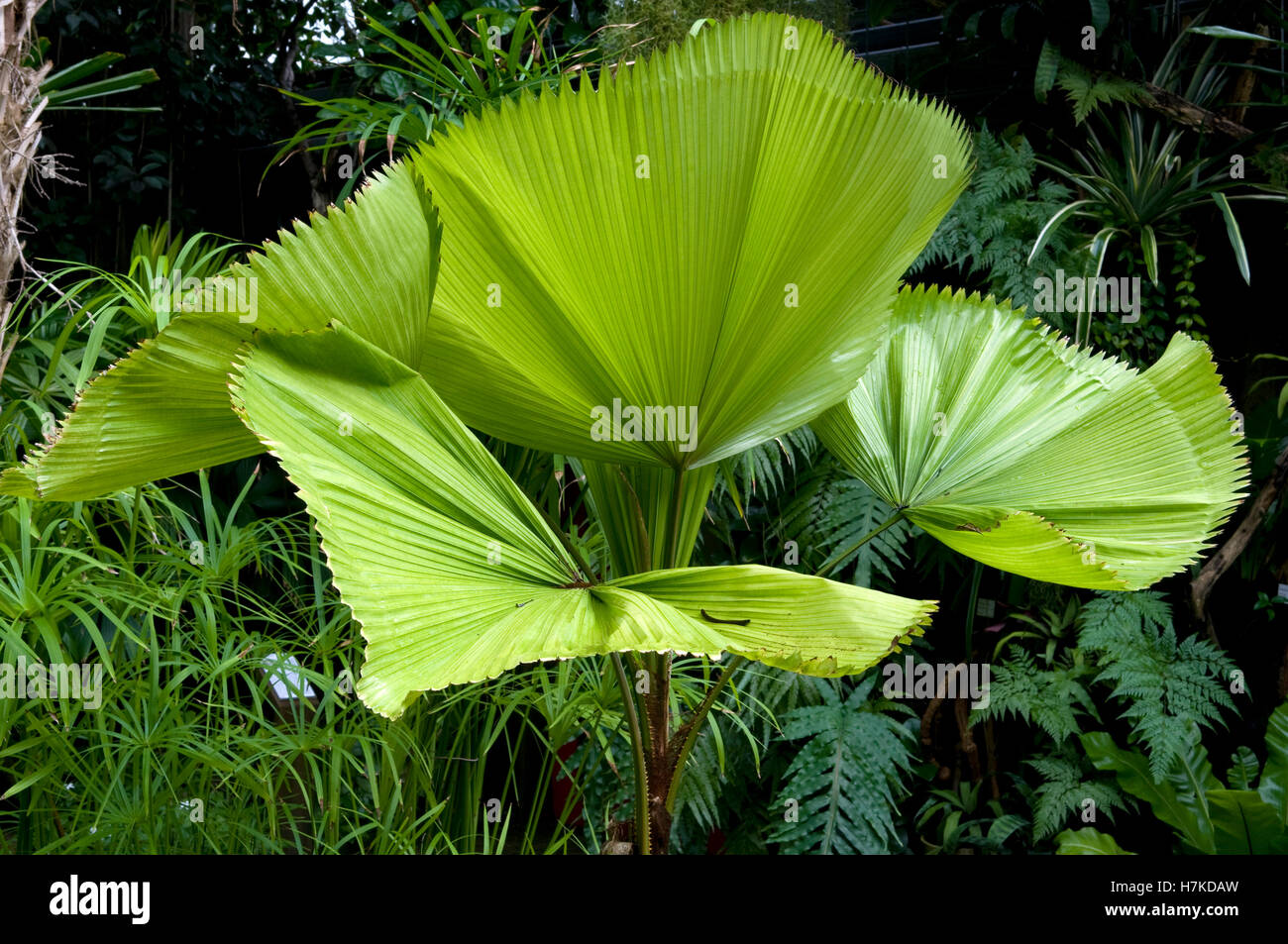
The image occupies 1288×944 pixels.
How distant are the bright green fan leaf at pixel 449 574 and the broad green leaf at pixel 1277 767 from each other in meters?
2.12

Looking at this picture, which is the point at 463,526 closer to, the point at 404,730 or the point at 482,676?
the point at 482,676

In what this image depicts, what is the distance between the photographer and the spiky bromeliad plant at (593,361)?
785 millimetres

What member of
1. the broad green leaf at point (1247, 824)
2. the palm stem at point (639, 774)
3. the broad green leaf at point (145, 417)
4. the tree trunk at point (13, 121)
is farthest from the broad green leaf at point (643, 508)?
the broad green leaf at point (1247, 824)

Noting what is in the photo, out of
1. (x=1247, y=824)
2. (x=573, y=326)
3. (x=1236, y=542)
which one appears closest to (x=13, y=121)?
(x=573, y=326)

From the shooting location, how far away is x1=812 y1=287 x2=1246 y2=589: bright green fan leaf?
1.12 meters

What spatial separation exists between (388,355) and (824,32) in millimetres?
519

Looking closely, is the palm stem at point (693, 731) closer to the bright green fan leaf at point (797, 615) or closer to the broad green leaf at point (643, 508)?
the broad green leaf at point (643, 508)

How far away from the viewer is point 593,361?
0.99m

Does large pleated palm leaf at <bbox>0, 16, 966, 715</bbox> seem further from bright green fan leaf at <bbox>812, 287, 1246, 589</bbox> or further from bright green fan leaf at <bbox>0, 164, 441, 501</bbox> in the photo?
bright green fan leaf at <bbox>812, 287, 1246, 589</bbox>

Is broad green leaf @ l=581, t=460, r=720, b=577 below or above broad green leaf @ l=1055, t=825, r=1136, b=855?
above

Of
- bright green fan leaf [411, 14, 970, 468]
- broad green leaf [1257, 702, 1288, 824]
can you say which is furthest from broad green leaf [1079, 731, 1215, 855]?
bright green fan leaf [411, 14, 970, 468]

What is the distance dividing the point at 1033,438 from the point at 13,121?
157 cm
